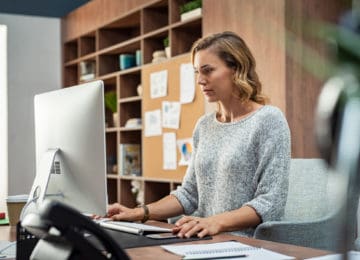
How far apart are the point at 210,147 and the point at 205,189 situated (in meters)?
0.16

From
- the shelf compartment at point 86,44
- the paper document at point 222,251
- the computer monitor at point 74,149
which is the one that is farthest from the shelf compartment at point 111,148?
the paper document at point 222,251

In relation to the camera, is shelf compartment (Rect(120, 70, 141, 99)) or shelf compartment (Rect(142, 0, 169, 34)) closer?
shelf compartment (Rect(142, 0, 169, 34))

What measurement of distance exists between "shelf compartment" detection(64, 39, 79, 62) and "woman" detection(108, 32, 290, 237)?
4097 millimetres

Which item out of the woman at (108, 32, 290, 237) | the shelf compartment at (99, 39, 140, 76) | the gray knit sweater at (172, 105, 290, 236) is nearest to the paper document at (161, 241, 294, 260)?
the woman at (108, 32, 290, 237)

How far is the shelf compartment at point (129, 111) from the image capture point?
5.15m

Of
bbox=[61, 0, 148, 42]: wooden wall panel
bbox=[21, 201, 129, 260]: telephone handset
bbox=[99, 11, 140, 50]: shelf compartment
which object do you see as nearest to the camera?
bbox=[21, 201, 129, 260]: telephone handset

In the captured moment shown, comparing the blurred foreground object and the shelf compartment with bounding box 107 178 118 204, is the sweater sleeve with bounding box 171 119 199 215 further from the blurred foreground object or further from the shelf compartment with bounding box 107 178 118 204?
the shelf compartment with bounding box 107 178 118 204

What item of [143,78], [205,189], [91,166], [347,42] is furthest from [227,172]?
[143,78]

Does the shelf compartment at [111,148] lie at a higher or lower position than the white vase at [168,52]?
lower

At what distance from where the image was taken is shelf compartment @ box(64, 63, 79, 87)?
20.3ft

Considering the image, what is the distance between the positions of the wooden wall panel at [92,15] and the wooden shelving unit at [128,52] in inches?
1.8

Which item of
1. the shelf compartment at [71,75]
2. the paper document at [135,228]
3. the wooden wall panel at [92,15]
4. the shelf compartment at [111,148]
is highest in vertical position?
the wooden wall panel at [92,15]

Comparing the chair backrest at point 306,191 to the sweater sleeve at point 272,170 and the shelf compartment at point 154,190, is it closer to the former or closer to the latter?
the sweater sleeve at point 272,170

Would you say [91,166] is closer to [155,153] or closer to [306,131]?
[306,131]
